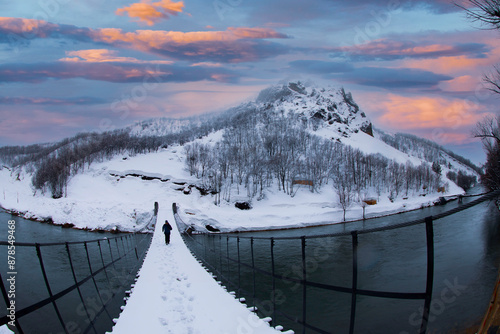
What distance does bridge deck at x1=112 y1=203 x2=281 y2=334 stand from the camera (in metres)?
5.46

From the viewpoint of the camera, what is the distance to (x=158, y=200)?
61.2m

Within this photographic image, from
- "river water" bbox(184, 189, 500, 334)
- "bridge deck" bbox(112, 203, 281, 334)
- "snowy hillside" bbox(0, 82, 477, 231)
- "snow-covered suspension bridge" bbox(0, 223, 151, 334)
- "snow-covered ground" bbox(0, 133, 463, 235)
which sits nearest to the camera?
"bridge deck" bbox(112, 203, 281, 334)

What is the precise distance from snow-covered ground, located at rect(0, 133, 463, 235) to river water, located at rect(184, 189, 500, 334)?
61.2 ft

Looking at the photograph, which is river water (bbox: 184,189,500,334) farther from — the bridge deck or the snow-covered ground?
the snow-covered ground

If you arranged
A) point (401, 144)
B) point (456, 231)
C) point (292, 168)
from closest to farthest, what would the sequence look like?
point (456, 231), point (292, 168), point (401, 144)

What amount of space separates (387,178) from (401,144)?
120m

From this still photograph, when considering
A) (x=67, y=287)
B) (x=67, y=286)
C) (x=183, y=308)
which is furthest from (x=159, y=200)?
(x=183, y=308)

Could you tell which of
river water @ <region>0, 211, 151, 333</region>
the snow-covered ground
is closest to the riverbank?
the snow-covered ground

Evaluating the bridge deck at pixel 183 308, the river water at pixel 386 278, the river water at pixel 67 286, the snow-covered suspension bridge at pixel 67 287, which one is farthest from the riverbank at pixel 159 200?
the bridge deck at pixel 183 308

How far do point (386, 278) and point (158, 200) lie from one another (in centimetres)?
5033

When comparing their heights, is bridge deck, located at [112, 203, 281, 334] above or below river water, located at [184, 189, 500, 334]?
above

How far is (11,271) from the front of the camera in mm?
19812

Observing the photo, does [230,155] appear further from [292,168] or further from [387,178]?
[387,178]

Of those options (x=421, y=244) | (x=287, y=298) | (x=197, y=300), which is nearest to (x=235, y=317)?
(x=197, y=300)
